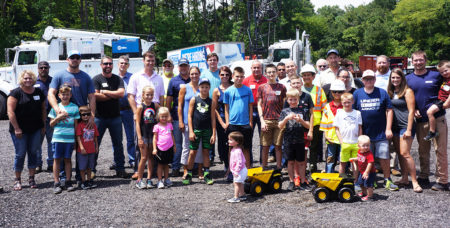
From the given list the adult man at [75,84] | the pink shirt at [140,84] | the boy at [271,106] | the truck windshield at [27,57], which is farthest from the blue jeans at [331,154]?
the truck windshield at [27,57]

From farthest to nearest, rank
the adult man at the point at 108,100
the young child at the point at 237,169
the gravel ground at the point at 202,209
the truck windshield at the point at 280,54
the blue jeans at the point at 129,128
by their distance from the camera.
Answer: the truck windshield at the point at 280,54
the blue jeans at the point at 129,128
the adult man at the point at 108,100
the young child at the point at 237,169
the gravel ground at the point at 202,209

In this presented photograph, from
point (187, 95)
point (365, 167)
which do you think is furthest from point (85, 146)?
point (365, 167)

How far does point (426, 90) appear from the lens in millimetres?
5426

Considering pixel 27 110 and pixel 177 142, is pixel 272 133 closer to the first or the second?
pixel 177 142

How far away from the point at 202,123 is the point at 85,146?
→ 190 cm

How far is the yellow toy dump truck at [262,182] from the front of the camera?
5340 mm

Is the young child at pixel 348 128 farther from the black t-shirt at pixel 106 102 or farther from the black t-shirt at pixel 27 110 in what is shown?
the black t-shirt at pixel 27 110

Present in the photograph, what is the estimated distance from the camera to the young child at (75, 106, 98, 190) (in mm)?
5805

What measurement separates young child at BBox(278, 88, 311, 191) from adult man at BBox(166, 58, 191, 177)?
1937 millimetres

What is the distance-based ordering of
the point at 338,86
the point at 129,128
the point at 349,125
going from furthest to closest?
the point at 129,128 < the point at 338,86 < the point at 349,125

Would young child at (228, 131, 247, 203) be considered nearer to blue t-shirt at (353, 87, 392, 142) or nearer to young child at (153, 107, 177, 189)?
young child at (153, 107, 177, 189)

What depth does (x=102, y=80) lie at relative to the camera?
635 centimetres

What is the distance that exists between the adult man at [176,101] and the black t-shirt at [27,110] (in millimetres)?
2121

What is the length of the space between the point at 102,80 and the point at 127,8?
44.9 metres
